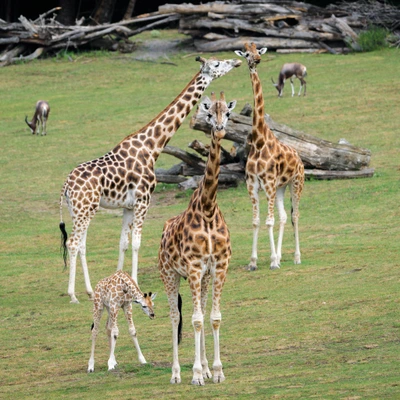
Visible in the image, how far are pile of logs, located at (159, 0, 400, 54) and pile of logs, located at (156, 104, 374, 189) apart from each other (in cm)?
1575

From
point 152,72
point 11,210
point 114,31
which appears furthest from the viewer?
point 114,31

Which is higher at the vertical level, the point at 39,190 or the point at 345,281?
the point at 345,281

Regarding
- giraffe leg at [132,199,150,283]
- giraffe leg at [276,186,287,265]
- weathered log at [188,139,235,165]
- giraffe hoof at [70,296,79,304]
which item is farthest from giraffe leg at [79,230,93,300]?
weathered log at [188,139,235,165]

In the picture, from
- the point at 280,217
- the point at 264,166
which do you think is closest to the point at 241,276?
the point at 280,217

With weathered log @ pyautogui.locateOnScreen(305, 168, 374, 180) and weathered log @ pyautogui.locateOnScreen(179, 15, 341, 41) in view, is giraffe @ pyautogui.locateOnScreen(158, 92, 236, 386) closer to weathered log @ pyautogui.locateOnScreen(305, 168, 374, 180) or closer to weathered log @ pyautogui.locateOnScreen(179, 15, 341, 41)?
weathered log @ pyautogui.locateOnScreen(305, 168, 374, 180)

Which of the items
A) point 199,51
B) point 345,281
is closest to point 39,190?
point 345,281

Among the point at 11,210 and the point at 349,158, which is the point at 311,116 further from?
the point at 11,210

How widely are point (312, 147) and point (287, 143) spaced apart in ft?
2.11

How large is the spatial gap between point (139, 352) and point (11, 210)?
11553 mm

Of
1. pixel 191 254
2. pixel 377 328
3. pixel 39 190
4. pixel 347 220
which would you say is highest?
pixel 191 254

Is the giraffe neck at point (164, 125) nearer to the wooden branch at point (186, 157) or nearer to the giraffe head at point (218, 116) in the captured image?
the wooden branch at point (186, 157)

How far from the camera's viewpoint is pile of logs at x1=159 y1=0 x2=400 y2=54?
120 feet

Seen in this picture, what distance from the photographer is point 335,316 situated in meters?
11.3

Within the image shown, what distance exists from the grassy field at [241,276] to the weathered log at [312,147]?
531 mm
